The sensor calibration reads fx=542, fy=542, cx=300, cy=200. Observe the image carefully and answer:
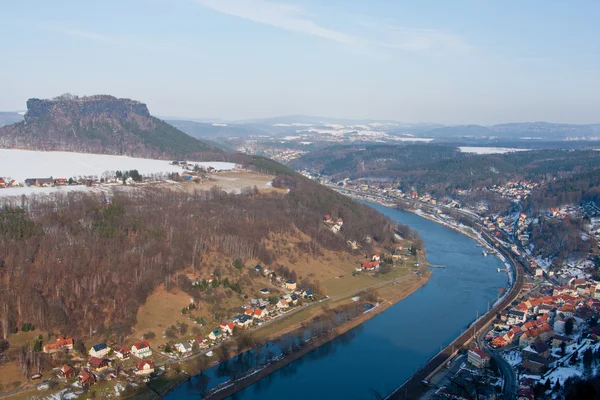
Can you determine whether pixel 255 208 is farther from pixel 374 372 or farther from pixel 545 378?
pixel 545 378

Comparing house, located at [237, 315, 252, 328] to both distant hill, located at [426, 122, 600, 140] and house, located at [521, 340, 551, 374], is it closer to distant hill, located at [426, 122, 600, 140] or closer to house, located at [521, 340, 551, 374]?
house, located at [521, 340, 551, 374]

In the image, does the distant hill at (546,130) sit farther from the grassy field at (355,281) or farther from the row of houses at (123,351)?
the row of houses at (123,351)

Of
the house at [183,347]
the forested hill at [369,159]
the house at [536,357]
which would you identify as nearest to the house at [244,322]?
the house at [183,347]

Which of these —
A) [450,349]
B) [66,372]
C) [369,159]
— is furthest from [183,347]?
[369,159]

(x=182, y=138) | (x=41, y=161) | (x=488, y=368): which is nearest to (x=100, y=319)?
(x=488, y=368)


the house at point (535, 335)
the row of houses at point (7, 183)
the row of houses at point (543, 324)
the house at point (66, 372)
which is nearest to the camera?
the house at point (66, 372)

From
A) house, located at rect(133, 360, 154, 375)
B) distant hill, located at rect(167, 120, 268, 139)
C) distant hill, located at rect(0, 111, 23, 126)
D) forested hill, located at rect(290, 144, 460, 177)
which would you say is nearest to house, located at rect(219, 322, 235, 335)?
house, located at rect(133, 360, 154, 375)
